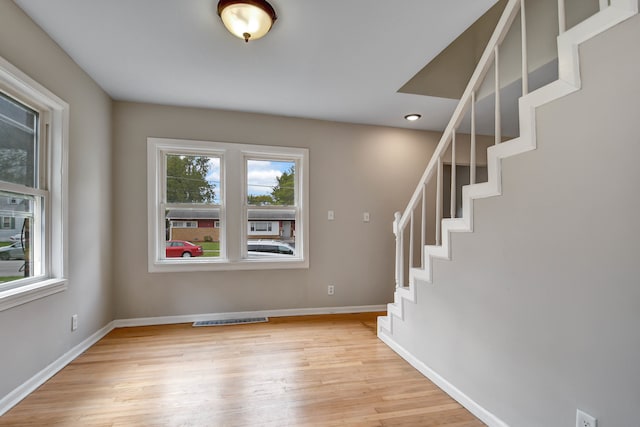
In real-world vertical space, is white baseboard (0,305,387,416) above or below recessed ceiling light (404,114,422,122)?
below

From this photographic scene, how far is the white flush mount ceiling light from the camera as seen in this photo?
5.72 feet

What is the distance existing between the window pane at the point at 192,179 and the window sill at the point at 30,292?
4.53 feet

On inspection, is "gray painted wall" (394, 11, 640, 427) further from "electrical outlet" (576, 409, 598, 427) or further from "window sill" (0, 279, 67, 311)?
"window sill" (0, 279, 67, 311)

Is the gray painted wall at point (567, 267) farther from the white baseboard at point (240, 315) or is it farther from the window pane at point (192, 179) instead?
the window pane at point (192, 179)

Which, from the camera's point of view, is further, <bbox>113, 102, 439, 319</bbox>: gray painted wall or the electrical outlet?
<bbox>113, 102, 439, 319</bbox>: gray painted wall

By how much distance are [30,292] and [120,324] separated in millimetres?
1449

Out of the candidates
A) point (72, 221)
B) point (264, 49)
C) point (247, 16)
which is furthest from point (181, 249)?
point (247, 16)

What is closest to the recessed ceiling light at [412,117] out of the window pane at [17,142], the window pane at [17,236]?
the window pane at [17,142]

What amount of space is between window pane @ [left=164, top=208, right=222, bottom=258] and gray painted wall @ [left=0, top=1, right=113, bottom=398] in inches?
22.9

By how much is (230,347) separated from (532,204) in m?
2.52

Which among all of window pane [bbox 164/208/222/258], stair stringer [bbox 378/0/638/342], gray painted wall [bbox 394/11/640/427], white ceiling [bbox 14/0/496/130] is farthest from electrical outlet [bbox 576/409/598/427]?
window pane [bbox 164/208/222/258]

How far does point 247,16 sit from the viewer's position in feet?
5.91

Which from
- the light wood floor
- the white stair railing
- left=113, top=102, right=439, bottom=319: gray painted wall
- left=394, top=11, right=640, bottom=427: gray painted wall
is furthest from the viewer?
left=113, top=102, right=439, bottom=319: gray painted wall

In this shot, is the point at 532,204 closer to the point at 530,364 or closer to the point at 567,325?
the point at 567,325
